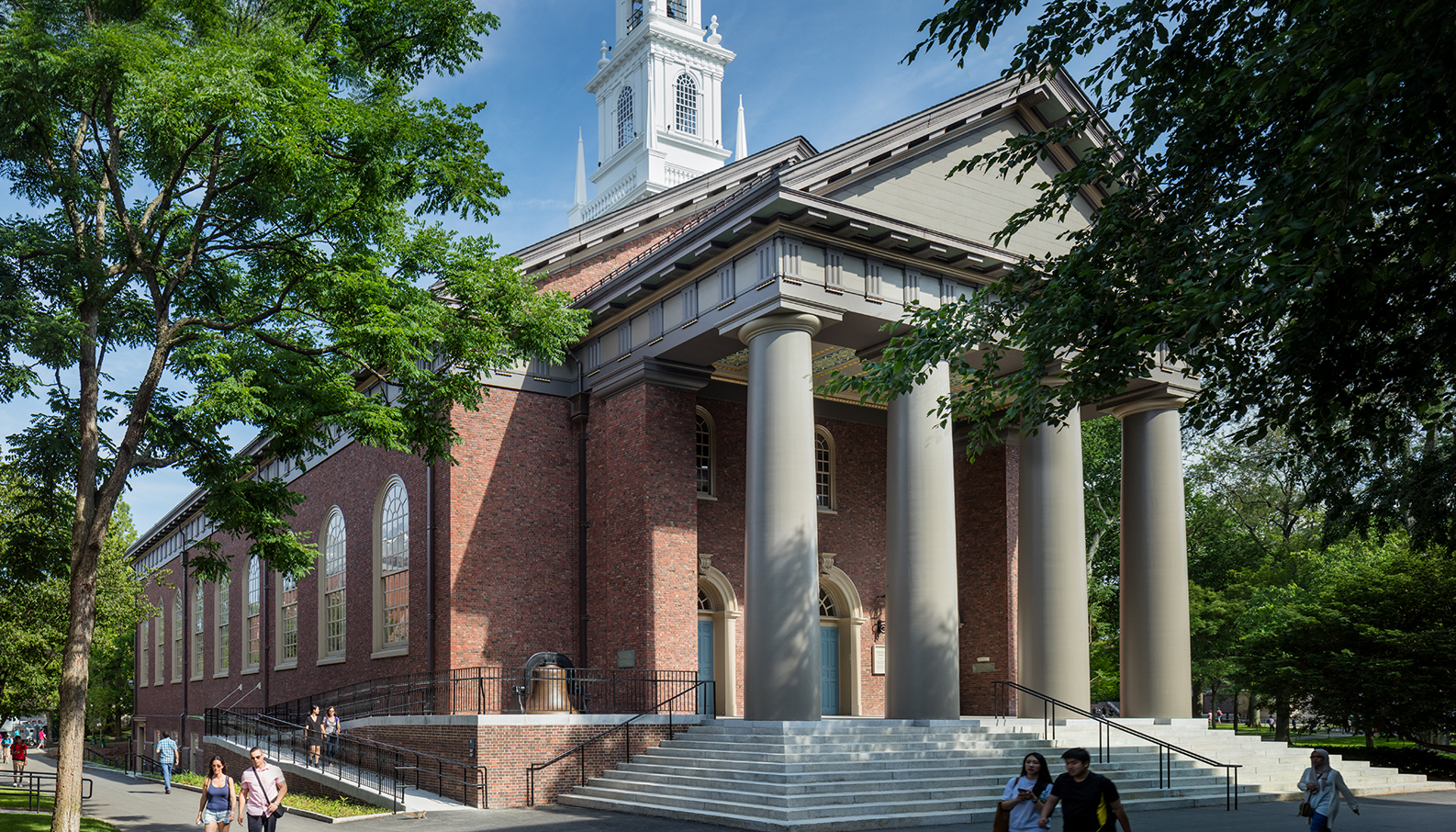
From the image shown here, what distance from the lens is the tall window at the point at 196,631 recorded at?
155ft

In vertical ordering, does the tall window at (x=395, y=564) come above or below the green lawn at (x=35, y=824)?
above

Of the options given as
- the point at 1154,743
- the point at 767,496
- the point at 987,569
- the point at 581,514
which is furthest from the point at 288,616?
the point at 1154,743

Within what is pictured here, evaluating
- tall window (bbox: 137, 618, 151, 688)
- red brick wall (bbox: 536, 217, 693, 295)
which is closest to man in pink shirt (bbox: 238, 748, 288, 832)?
red brick wall (bbox: 536, 217, 693, 295)

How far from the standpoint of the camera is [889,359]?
13273 mm

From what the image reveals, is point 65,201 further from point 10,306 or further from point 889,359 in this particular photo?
point 889,359

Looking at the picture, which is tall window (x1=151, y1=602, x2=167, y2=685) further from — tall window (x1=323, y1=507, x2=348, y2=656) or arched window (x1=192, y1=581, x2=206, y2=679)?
tall window (x1=323, y1=507, x2=348, y2=656)

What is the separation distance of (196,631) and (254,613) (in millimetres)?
10690

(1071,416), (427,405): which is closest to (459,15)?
(427,405)

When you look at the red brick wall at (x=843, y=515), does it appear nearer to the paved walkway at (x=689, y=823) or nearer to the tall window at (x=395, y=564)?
the tall window at (x=395, y=564)

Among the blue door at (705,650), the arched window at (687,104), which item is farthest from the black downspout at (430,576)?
the arched window at (687,104)

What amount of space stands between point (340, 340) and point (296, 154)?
9.28 feet

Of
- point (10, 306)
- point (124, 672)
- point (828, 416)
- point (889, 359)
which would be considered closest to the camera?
point (889, 359)

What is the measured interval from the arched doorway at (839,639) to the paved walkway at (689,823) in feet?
33.6

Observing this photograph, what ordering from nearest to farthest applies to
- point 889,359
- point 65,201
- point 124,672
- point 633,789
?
1. point 889,359
2. point 65,201
3. point 633,789
4. point 124,672
